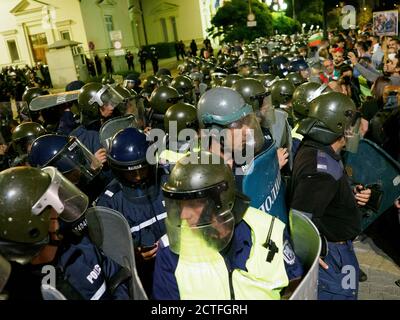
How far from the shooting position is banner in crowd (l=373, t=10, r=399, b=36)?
11008 millimetres

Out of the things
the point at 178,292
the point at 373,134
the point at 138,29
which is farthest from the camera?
the point at 138,29

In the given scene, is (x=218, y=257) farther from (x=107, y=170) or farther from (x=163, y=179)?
(x=107, y=170)

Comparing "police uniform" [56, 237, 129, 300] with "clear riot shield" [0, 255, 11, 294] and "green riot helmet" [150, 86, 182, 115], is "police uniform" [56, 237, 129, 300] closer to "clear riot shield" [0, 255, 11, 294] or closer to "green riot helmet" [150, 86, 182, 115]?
"clear riot shield" [0, 255, 11, 294]

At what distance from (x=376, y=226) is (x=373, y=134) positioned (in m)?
1.20

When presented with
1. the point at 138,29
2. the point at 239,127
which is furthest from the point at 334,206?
the point at 138,29

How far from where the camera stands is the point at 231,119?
3.23 m

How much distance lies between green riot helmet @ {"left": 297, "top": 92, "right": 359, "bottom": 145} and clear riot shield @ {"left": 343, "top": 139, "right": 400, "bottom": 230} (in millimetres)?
343

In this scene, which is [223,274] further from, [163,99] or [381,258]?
[163,99]

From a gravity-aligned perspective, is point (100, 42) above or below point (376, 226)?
above

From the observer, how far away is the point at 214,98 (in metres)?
3.44

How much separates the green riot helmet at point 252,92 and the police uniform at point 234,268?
303 centimetres

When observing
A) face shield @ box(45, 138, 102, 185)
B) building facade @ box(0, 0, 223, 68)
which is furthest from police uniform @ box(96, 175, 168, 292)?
building facade @ box(0, 0, 223, 68)

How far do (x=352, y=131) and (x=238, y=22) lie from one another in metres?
32.1

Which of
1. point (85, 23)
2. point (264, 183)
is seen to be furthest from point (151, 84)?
point (85, 23)
